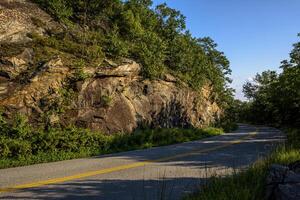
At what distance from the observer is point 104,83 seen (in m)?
20.3

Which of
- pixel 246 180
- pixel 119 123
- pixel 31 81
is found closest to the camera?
pixel 246 180

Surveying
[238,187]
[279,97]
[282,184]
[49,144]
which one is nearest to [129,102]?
[49,144]

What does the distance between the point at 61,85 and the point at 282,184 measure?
49.1ft

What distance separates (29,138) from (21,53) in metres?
6.01

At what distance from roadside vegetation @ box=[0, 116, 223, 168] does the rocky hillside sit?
164 centimetres

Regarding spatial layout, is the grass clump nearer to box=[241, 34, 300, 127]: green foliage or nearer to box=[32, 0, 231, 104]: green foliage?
box=[32, 0, 231, 104]: green foliage

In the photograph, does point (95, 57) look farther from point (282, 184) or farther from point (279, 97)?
point (279, 97)

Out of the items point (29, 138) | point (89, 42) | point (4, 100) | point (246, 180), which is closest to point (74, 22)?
point (89, 42)

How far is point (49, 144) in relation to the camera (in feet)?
45.7

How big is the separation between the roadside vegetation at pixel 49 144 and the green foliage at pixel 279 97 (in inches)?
685

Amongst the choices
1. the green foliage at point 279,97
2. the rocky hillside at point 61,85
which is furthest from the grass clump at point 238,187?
the green foliage at point 279,97

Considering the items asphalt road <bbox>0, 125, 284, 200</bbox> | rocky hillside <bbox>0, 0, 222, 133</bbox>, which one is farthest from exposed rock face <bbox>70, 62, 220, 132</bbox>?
asphalt road <bbox>0, 125, 284, 200</bbox>

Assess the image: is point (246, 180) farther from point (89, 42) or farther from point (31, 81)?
point (89, 42)

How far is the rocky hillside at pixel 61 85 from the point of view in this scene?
16938 millimetres
